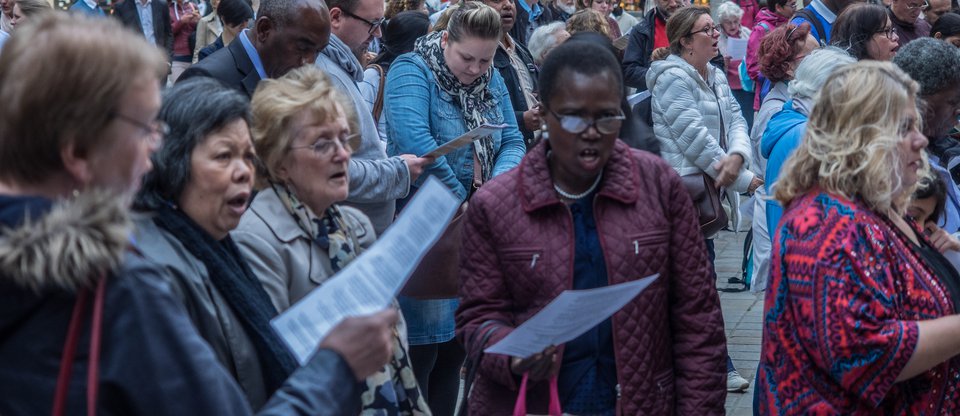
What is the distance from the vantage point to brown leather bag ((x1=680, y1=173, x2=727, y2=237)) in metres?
5.17

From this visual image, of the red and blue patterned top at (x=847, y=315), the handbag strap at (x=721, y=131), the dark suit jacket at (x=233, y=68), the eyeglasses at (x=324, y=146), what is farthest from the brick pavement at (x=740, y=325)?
the eyeglasses at (x=324, y=146)

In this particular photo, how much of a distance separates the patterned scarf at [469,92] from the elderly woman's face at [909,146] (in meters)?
2.51

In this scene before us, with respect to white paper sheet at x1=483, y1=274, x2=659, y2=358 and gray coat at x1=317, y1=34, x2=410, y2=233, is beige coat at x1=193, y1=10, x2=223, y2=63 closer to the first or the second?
gray coat at x1=317, y1=34, x2=410, y2=233

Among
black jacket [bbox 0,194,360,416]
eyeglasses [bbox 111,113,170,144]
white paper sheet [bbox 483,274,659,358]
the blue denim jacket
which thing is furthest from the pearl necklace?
the blue denim jacket

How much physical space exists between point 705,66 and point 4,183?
5674mm

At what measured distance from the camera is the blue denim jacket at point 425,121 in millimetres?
5176

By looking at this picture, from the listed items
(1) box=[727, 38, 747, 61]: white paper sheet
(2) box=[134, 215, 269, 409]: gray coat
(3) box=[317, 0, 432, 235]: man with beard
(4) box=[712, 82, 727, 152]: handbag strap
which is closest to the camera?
(2) box=[134, 215, 269, 409]: gray coat

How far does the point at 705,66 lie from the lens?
22.7 ft

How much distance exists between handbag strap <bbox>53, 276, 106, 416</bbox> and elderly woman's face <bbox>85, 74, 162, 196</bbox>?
160 millimetres

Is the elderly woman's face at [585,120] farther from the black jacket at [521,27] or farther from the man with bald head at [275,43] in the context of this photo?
the black jacket at [521,27]

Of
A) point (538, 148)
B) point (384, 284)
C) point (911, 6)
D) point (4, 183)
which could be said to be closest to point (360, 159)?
point (538, 148)

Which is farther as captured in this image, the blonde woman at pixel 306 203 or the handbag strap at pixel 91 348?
the blonde woman at pixel 306 203

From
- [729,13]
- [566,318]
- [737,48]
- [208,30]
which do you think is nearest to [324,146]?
[566,318]

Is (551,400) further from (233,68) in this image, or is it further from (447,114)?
(447,114)
